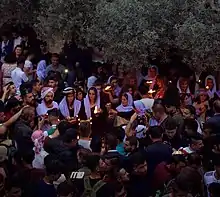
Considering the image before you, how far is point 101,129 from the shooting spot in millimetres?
10586

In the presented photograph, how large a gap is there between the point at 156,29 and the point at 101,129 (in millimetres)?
2607

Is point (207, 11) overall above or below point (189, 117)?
above

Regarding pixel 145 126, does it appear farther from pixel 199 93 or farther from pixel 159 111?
pixel 199 93

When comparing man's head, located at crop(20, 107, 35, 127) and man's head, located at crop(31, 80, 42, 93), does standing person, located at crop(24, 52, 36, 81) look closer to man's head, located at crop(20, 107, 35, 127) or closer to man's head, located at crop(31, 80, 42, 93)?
man's head, located at crop(31, 80, 42, 93)

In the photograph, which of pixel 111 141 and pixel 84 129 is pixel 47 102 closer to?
pixel 84 129

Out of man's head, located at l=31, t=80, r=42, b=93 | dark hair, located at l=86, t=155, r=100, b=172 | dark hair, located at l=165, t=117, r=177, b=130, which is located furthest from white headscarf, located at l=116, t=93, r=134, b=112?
dark hair, located at l=86, t=155, r=100, b=172

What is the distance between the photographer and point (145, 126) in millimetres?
9844

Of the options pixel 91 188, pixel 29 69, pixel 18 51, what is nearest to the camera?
pixel 91 188

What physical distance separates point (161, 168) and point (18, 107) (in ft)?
11.5

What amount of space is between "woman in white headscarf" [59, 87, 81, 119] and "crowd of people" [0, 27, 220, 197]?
18mm

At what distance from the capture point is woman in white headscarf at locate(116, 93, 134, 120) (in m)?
11.1

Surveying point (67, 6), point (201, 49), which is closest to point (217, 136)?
point (201, 49)

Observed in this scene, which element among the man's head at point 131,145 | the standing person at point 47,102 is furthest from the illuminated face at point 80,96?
the man's head at point 131,145

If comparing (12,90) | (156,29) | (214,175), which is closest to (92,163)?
(214,175)
